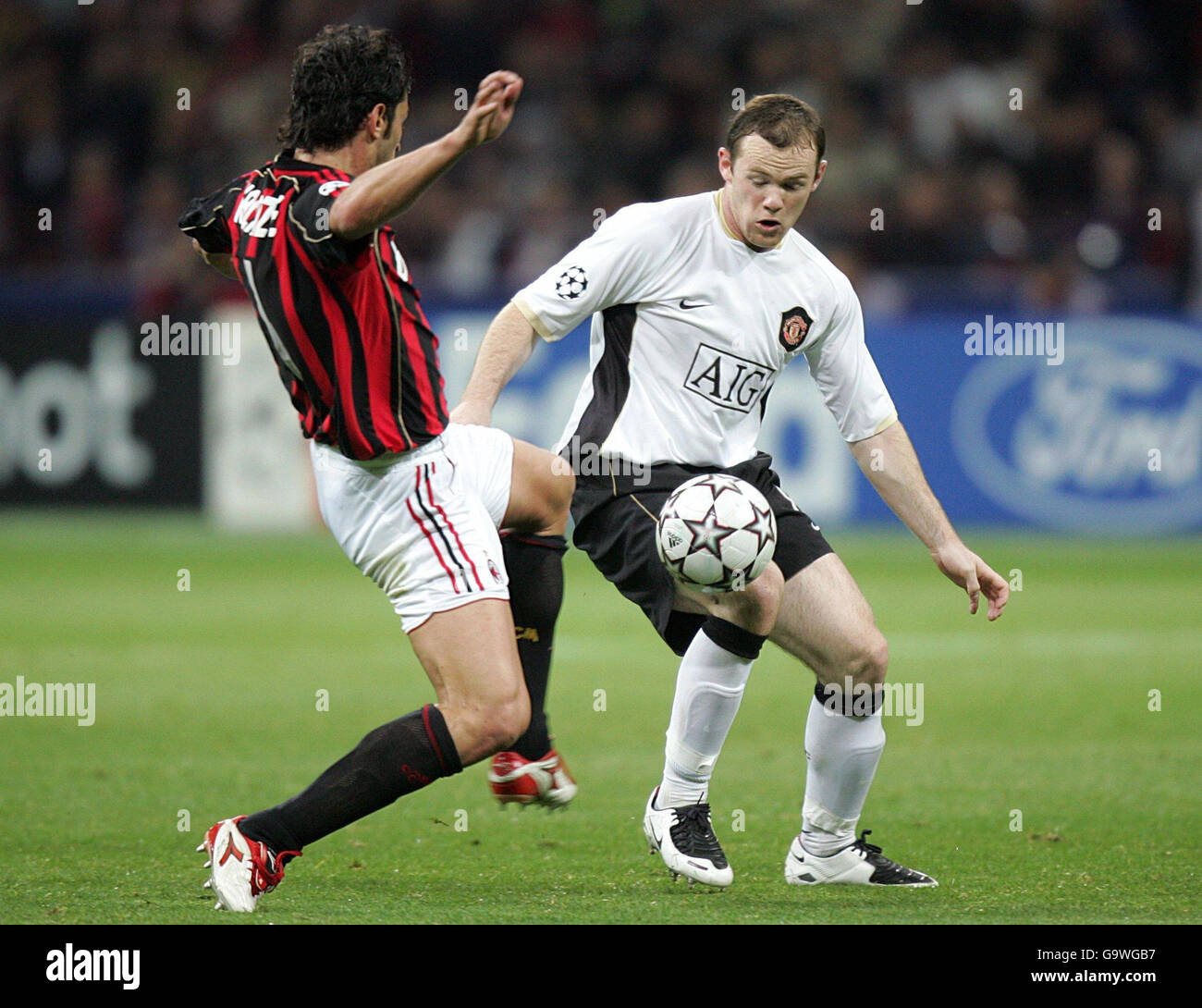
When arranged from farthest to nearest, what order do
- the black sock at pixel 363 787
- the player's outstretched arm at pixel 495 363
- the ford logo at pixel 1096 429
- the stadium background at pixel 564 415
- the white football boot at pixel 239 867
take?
the ford logo at pixel 1096 429
the stadium background at pixel 564 415
the player's outstretched arm at pixel 495 363
the black sock at pixel 363 787
the white football boot at pixel 239 867

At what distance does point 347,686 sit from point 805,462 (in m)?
6.00

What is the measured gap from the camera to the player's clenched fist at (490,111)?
153 inches

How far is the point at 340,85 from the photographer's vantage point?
439 centimetres

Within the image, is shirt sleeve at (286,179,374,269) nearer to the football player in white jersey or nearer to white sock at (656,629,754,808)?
the football player in white jersey

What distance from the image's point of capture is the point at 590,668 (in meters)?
9.05

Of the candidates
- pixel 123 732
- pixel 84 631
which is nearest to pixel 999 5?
pixel 84 631

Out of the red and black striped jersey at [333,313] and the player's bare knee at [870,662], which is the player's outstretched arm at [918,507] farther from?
the red and black striped jersey at [333,313]

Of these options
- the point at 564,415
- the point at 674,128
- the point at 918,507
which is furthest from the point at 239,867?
the point at 674,128

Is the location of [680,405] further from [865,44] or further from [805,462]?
[865,44]

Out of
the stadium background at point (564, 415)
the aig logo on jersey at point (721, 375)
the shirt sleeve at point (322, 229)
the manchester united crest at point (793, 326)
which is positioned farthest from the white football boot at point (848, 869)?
the shirt sleeve at point (322, 229)

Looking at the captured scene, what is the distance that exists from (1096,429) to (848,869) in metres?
8.98

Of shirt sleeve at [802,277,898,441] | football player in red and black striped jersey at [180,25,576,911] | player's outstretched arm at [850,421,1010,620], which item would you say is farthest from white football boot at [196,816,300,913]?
shirt sleeve at [802,277,898,441]

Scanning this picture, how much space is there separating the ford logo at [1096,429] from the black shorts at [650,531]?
8421 mm
